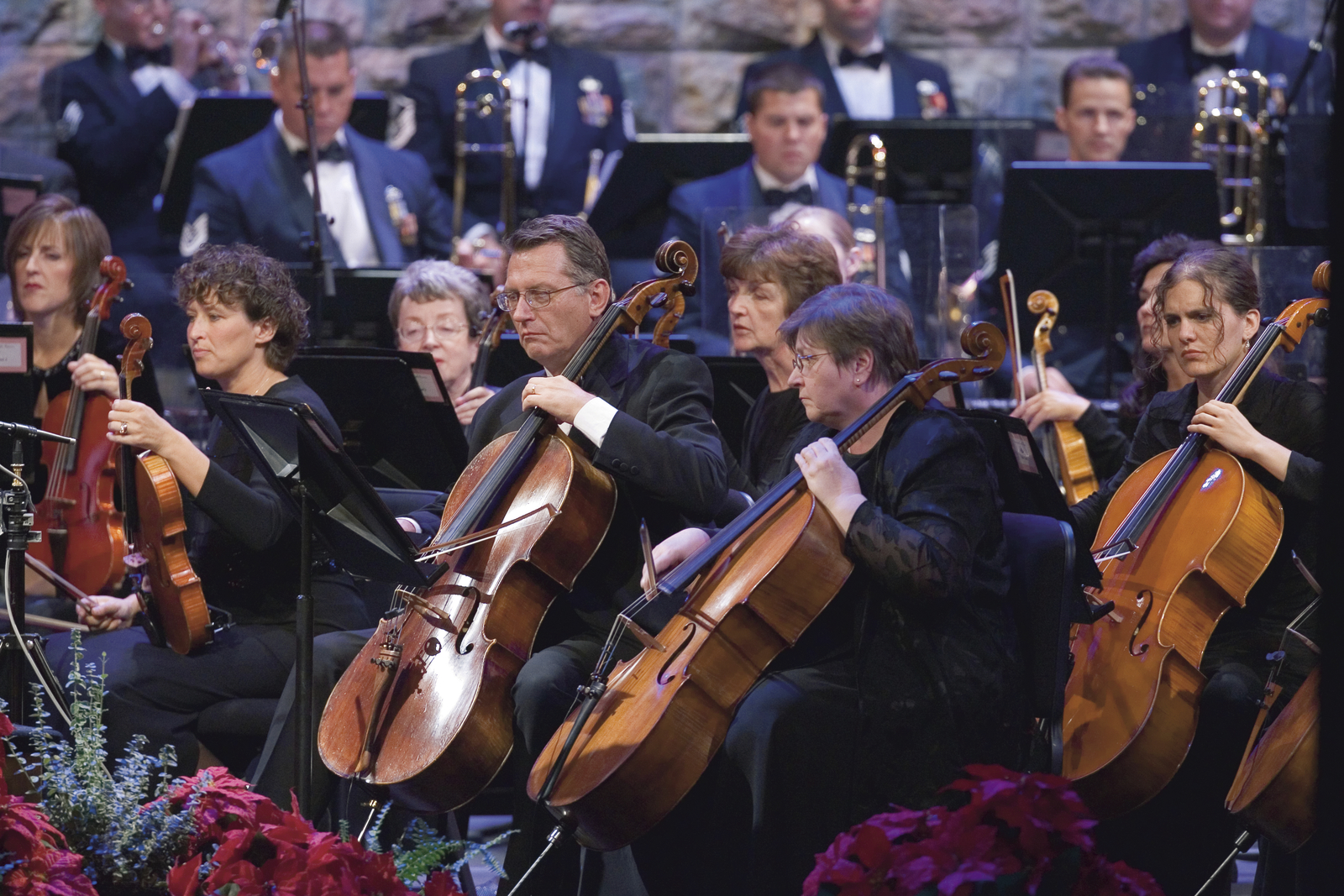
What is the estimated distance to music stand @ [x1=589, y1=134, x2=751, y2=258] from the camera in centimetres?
600

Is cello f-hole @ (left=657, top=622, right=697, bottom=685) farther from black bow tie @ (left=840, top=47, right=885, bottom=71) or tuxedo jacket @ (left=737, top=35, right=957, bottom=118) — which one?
black bow tie @ (left=840, top=47, right=885, bottom=71)

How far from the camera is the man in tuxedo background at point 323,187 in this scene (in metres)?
5.98

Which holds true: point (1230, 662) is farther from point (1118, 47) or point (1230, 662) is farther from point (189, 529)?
point (1118, 47)

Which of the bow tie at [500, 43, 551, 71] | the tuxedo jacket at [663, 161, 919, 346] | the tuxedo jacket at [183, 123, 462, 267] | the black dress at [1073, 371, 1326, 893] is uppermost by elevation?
the bow tie at [500, 43, 551, 71]

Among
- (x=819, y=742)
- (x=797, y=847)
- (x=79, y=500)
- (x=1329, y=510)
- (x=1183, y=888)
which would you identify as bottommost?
(x=1183, y=888)

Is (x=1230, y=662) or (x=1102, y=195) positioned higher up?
(x=1102, y=195)

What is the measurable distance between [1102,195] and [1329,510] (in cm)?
420

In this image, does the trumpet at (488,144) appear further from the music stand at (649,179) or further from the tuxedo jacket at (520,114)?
the music stand at (649,179)

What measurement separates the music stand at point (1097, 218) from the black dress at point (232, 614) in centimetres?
250

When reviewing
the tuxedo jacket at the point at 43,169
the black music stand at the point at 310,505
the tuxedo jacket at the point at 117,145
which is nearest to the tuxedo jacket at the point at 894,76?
the tuxedo jacket at the point at 117,145

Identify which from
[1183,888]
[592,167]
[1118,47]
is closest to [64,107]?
[592,167]

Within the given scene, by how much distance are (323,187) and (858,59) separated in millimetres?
2556

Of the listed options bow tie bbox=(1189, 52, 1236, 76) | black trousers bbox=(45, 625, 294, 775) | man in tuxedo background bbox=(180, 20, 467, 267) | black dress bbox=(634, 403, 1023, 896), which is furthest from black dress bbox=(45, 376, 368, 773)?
bow tie bbox=(1189, 52, 1236, 76)

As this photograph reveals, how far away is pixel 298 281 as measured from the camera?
4758 mm
